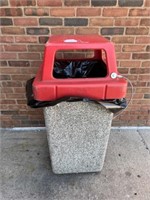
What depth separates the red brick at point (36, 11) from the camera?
5.56ft

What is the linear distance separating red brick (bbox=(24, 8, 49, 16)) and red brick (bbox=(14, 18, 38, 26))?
0.16 ft

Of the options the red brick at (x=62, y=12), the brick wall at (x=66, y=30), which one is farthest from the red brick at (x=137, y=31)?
the red brick at (x=62, y=12)

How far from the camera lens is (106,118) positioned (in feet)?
4.53

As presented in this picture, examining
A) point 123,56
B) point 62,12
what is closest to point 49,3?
point 62,12

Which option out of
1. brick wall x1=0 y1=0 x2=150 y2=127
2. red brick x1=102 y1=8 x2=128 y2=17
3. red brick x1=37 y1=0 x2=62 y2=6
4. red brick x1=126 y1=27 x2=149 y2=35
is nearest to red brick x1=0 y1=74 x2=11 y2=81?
brick wall x1=0 y1=0 x2=150 y2=127

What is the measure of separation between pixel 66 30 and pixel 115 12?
1.48ft

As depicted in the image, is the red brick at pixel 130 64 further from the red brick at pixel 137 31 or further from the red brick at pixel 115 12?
the red brick at pixel 115 12

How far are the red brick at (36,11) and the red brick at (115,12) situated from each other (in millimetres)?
500

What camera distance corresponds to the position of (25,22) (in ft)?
5.73

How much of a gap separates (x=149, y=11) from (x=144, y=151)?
1297mm

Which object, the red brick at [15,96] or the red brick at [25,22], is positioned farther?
the red brick at [15,96]

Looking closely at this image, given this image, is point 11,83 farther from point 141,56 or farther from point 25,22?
point 141,56

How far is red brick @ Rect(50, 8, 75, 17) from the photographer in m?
1.70

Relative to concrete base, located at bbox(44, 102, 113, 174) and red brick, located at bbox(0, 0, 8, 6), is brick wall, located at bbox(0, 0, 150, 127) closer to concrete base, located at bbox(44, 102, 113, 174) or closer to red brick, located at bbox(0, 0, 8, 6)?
red brick, located at bbox(0, 0, 8, 6)
